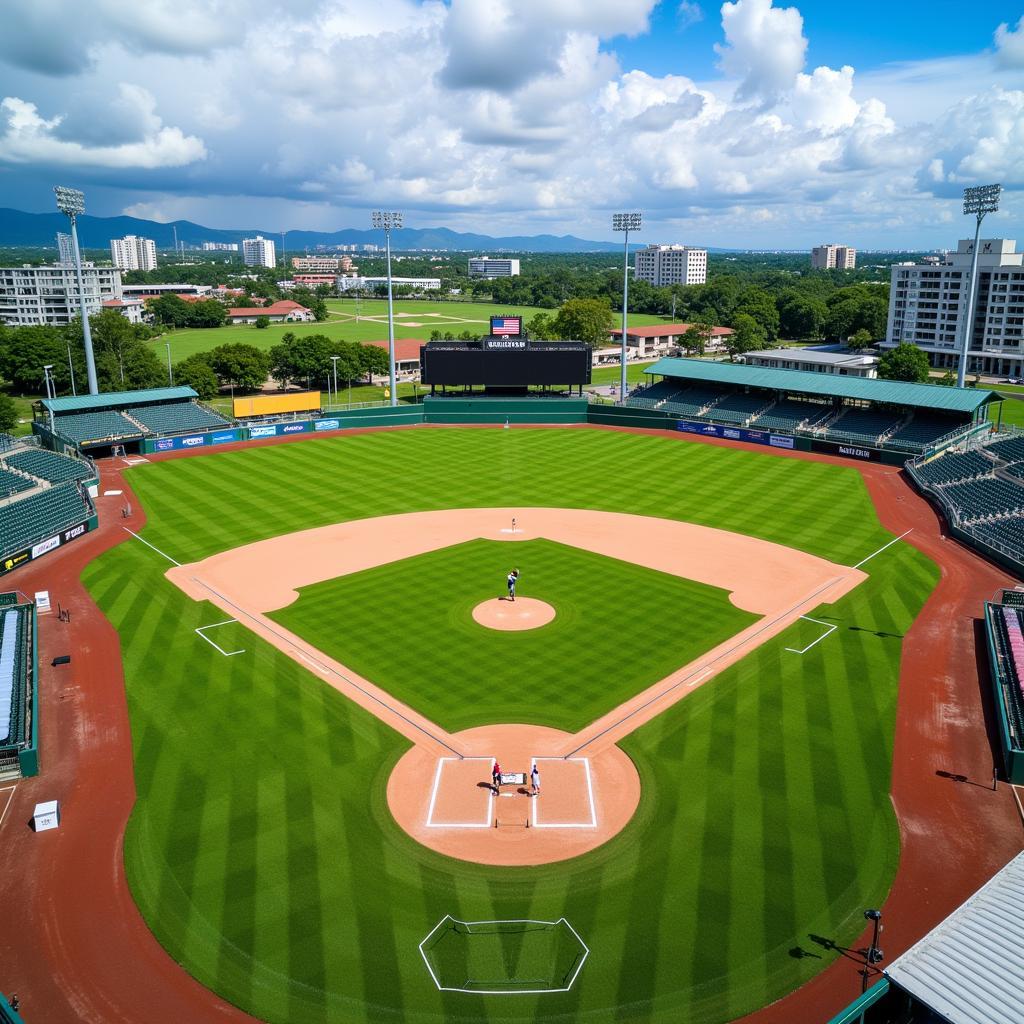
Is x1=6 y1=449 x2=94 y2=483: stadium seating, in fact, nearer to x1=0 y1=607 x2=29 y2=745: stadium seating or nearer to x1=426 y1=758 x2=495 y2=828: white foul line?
x1=0 y1=607 x2=29 y2=745: stadium seating

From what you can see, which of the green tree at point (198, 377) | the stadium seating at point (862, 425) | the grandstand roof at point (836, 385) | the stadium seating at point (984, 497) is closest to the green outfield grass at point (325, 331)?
the green tree at point (198, 377)

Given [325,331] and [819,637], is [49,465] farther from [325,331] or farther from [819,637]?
[325,331]

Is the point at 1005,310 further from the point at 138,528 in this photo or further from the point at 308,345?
the point at 138,528

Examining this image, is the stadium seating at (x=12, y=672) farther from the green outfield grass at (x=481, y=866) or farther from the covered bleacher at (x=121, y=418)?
the covered bleacher at (x=121, y=418)

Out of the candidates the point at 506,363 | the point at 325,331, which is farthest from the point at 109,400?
the point at 325,331

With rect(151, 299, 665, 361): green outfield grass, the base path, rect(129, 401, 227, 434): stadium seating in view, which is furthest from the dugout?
rect(151, 299, 665, 361): green outfield grass

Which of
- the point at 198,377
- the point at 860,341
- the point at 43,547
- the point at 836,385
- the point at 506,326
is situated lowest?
the point at 43,547

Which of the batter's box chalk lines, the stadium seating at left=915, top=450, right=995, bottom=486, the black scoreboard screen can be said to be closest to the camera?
the batter's box chalk lines
